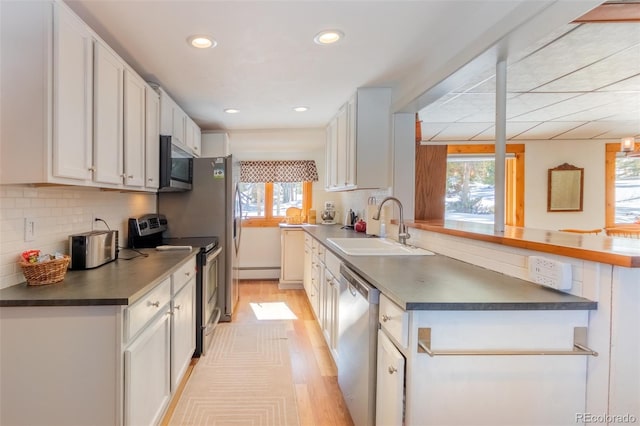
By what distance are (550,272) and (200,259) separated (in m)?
2.36

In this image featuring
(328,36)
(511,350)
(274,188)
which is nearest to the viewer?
(511,350)

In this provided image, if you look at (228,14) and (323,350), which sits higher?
(228,14)

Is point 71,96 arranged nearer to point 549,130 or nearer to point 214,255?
point 214,255

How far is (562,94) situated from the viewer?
10.4 feet

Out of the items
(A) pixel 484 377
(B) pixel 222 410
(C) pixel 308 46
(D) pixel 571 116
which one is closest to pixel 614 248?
(A) pixel 484 377

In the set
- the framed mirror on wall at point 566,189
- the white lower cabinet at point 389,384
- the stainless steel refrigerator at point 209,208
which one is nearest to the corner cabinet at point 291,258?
the stainless steel refrigerator at point 209,208

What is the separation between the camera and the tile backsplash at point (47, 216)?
1.45m

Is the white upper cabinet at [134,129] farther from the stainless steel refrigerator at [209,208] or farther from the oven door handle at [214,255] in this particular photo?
the stainless steel refrigerator at [209,208]

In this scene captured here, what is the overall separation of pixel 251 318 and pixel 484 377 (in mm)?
2801

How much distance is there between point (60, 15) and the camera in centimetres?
138

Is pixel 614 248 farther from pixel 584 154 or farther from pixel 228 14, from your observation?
pixel 584 154

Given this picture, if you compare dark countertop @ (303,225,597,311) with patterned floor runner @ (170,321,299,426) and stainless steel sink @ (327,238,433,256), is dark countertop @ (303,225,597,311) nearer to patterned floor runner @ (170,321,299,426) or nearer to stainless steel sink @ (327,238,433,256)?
stainless steel sink @ (327,238,433,256)

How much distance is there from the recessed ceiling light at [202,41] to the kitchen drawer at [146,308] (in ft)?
4.71

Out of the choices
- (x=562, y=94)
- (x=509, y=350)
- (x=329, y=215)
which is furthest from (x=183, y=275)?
(x=562, y=94)
